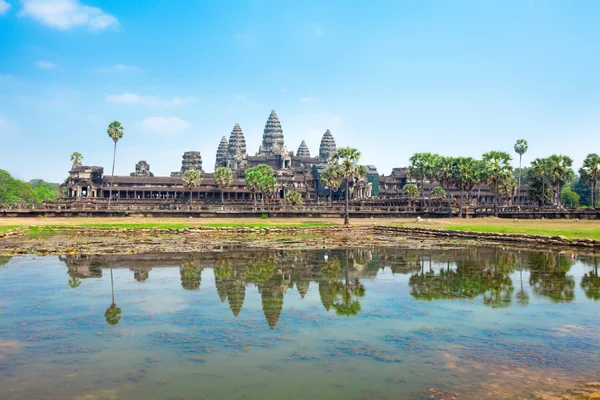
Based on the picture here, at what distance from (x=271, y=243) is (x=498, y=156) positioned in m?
55.1

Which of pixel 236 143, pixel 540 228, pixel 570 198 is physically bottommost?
pixel 540 228

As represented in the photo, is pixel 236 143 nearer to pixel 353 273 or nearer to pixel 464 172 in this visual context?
pixel 464 172

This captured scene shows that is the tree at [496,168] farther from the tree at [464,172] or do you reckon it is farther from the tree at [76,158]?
the tree at [76,158]

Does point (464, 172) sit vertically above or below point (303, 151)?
below

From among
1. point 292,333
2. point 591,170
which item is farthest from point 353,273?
point 591,170

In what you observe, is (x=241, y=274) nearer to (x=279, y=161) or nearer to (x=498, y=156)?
(x=498, y=156)

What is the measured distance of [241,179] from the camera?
139375mm

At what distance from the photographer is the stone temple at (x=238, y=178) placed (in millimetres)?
119875

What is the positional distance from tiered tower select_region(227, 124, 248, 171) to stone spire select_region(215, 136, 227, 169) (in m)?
4.30

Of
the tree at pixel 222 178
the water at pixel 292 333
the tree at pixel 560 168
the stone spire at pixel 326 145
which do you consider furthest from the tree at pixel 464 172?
the stone spire at pixel 326 145

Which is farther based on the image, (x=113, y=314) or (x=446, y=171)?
(x=446, y=171)

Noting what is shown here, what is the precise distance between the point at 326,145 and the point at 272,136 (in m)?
21.5

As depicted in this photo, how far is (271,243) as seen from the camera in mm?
38906

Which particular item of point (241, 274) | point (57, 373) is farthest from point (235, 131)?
point (57, 373)
